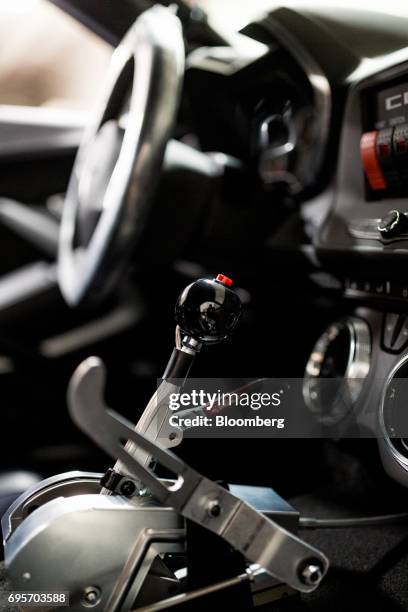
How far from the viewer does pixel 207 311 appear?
55cm

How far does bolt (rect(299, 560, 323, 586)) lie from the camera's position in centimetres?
51

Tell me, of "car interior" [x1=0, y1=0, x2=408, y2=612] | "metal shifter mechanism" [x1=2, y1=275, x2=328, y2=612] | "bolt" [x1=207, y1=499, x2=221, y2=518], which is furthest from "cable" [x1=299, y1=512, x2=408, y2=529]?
"bolt" [x1=207, y1=499, x2=221, y2=518]

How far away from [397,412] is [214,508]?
1.05ft

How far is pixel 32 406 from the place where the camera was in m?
1.33

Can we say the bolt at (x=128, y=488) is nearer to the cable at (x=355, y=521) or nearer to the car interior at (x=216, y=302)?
the car interior at (x=216, y=302)

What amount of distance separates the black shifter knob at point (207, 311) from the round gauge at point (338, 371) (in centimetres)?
33

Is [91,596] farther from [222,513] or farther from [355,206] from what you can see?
[355,206]

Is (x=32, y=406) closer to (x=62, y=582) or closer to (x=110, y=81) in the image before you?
(x=110, y=81)

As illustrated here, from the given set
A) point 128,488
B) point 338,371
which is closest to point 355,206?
point 338,371

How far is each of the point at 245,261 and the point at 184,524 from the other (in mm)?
732

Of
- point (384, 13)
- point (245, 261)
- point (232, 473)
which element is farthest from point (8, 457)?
point (384, 13)

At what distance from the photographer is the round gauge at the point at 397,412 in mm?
712

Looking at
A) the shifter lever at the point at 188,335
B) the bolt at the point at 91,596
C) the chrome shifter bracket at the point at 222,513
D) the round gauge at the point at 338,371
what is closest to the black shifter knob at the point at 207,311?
the shifter lever at the point at 188,335

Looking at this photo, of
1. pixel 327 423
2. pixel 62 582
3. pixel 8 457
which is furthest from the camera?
pixel 8 457
